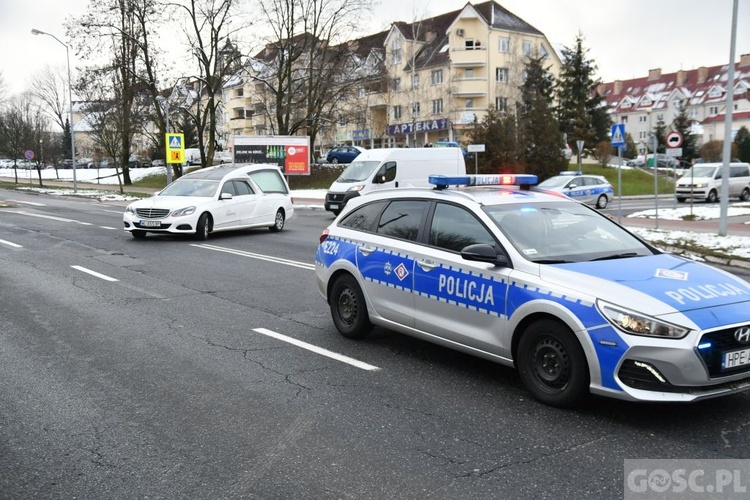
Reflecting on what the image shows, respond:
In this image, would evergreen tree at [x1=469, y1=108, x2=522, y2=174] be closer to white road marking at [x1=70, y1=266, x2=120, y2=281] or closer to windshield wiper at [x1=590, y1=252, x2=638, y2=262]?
white road marking at [x1=70, y1=266, x2=120, y2=281]

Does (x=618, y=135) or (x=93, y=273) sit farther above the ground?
(x=618, y=135)

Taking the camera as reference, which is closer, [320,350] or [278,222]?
[320,350]

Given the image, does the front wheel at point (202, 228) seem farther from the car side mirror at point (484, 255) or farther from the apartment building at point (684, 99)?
the apartment building at point (684, 99)

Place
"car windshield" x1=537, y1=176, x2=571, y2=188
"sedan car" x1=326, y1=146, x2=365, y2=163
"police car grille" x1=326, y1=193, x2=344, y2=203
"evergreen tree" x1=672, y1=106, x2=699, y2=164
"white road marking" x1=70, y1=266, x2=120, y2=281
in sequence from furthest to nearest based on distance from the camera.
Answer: "evergreen tree" x1=672, y1=106, x2=699, y2=164
"sedan car" x1=326, y1=146, x2=365, y2=163
"car windshield" x1=537, y1=176, x2=571, y2=188
"police car grille" x1=326, y1=193, x2=344, y2=203
"white road marking" x1=70, y1=266, x2=120, y2=281

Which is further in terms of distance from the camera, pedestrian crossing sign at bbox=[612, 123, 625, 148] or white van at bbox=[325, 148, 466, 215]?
white van at bbox=[325, 148, 466, 215]

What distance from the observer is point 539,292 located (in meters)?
5.15

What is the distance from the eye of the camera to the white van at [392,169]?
25.3 m

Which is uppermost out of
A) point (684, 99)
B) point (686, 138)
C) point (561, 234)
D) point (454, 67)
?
point (454, 67)

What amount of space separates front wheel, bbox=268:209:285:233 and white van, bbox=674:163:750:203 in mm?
20786

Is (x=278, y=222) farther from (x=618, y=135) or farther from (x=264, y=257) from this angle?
(x=618, y=135)

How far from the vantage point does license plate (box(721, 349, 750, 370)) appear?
15.1 ft

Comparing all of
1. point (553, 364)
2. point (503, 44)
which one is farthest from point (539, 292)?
point (503, 44)

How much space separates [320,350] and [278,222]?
12958 millimetres

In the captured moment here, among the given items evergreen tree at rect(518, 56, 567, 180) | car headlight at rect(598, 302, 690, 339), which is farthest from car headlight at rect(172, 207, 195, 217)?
evergreen tree at rect(518, 56, 567, 180)
